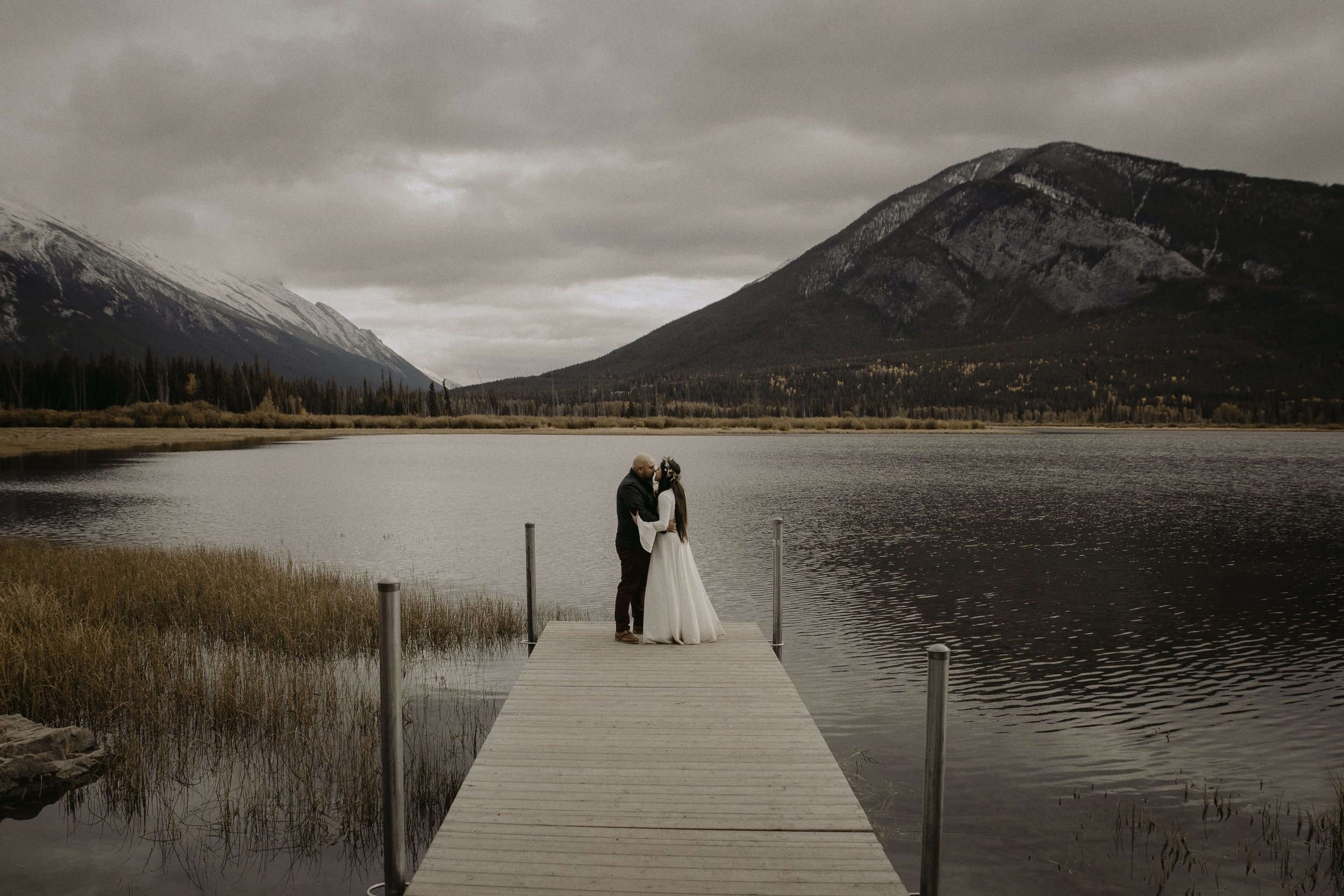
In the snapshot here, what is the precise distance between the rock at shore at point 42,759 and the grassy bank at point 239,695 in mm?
234

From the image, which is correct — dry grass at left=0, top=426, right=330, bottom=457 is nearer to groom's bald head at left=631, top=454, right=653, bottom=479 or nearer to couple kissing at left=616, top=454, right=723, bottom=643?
couple kissing at left=616, top=454, right=723, bottom=643

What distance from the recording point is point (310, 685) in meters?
10.8

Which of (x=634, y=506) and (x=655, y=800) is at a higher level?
(x=634, y=506)

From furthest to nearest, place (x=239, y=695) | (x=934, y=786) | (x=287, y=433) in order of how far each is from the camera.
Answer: (x=287, y=433), (x=239, y=695), (x=934, y=786)

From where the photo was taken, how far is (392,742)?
6.20 metres

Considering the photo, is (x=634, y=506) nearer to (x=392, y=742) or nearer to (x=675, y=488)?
(x=675, y=488)

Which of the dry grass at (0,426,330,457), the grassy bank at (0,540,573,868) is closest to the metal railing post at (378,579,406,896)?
the grassy bank at (0,540,573,868)

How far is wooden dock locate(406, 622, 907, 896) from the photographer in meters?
5.49

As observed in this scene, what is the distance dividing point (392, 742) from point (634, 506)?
5.37m

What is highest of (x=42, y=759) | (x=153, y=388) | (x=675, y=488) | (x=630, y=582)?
(x=153, y=388)

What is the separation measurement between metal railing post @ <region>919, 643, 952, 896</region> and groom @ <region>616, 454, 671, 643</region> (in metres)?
5.68

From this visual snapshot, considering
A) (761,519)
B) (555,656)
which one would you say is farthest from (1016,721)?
(761,519)

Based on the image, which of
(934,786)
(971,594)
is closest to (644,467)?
(934,786)

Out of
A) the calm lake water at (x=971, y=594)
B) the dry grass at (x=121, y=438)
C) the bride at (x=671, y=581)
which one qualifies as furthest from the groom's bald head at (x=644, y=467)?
the dry grass at (x=121, y=438)
